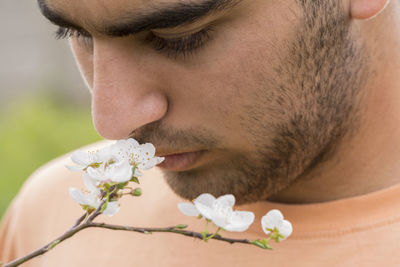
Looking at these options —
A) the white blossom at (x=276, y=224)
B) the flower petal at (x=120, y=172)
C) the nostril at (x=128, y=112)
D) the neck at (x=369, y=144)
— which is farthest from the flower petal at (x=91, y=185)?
the neck at (x=369, y=144)

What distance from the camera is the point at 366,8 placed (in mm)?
1772

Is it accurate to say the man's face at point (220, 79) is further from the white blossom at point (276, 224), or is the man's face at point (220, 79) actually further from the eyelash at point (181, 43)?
the white blossom at point (276, 224)

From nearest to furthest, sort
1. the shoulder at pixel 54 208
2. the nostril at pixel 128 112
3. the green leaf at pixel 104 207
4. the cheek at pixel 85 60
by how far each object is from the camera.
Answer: the green leaf at pixel 104 207 < the nostril at pixel 128 112 < the cheek at pixel 85 60 < the shoulder at pixel 54 208

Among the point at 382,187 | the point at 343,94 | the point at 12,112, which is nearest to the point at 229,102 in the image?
the point at 343,94

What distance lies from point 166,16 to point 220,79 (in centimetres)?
23

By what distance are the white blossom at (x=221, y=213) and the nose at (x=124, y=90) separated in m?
0.45

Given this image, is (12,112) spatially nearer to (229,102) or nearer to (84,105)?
(84,105)

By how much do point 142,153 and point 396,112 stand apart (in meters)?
0.83

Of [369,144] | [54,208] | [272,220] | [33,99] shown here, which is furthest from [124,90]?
[33,99]

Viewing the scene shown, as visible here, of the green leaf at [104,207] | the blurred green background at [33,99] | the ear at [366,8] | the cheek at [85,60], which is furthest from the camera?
the blurred green background at [33,99]

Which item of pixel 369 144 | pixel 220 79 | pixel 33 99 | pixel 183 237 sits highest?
pixel 33 99

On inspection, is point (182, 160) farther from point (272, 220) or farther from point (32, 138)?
point (32, 138)

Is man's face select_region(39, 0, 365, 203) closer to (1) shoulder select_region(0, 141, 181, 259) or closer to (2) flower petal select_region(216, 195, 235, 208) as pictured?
(1) shoulder select_region(0, 141, 181, 259)

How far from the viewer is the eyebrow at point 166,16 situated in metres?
1.55
